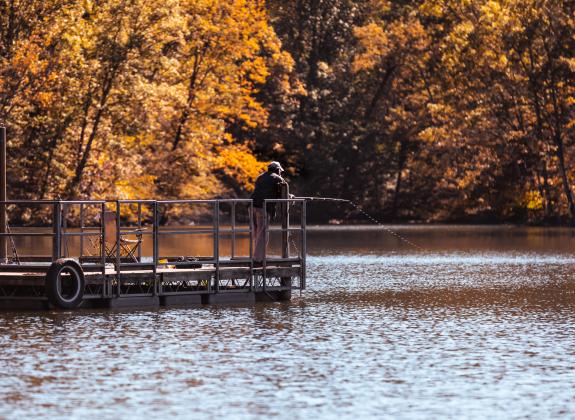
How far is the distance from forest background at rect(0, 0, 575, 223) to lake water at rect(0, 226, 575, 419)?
27260mm

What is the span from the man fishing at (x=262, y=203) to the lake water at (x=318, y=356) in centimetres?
129

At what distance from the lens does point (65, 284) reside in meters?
25.6

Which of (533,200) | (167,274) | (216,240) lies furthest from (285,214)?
(533,200)

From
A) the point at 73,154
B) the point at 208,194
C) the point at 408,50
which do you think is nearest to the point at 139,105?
the point at 73,154

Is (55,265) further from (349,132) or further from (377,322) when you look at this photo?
(349,132)

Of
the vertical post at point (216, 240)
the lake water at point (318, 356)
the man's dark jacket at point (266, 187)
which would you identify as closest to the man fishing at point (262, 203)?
the man's dark jacket at point (266, 187)

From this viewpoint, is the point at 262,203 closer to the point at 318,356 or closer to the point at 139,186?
the point at 318,356

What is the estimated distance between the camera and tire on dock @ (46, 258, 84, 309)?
82.0 feet

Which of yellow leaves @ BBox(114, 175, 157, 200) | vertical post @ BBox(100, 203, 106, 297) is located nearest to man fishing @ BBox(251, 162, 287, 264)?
vertical post @ BBox(100, 203, 106, 297)

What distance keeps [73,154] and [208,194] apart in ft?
53.2

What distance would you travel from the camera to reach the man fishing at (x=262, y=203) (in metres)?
27.7

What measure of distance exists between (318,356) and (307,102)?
240ft

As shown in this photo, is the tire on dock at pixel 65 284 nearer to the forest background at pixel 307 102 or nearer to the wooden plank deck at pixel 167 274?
the wooden plank deck at pixel 167 274

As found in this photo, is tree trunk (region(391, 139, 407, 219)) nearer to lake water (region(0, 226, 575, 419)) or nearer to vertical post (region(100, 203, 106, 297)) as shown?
lake water (region(0, 226, 575, 419))
